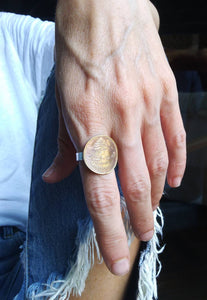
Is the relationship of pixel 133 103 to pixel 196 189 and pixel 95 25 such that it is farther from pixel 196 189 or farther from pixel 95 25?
pixel 196 189

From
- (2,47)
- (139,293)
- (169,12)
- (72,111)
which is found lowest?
(139,293)

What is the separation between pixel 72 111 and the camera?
432 mm

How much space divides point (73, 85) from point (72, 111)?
39 mm

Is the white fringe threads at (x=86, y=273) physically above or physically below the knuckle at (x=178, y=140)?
below

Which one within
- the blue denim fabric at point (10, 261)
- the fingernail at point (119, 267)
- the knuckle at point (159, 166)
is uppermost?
the knuckle at point (159, 166)

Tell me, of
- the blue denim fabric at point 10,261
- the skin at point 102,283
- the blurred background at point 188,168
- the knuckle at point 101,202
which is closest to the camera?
the knuckle at point 101,202

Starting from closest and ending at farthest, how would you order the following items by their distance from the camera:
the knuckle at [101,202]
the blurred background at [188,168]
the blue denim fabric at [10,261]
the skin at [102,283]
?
the knuckle at [101,202] → the skin at [102,283] → the blue denim fabric at [10,261] → the blurred background at [188,168]

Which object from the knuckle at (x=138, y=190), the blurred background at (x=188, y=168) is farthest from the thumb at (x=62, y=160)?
the blurred background at (x=188, y=168)

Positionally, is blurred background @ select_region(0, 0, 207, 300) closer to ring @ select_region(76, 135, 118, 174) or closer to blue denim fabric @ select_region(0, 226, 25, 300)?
Answer: blue denim fabric @ select_region(0, 226, 25, 300)

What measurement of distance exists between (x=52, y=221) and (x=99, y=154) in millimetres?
187

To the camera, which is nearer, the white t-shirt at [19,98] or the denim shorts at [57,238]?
the denim shorts at [57,238]

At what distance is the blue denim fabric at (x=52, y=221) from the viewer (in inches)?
20.3

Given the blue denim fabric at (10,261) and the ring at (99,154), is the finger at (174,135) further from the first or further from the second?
the blue denim fabric at (10,261)

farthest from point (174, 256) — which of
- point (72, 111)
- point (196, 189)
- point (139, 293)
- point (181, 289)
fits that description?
point (72, 111)
